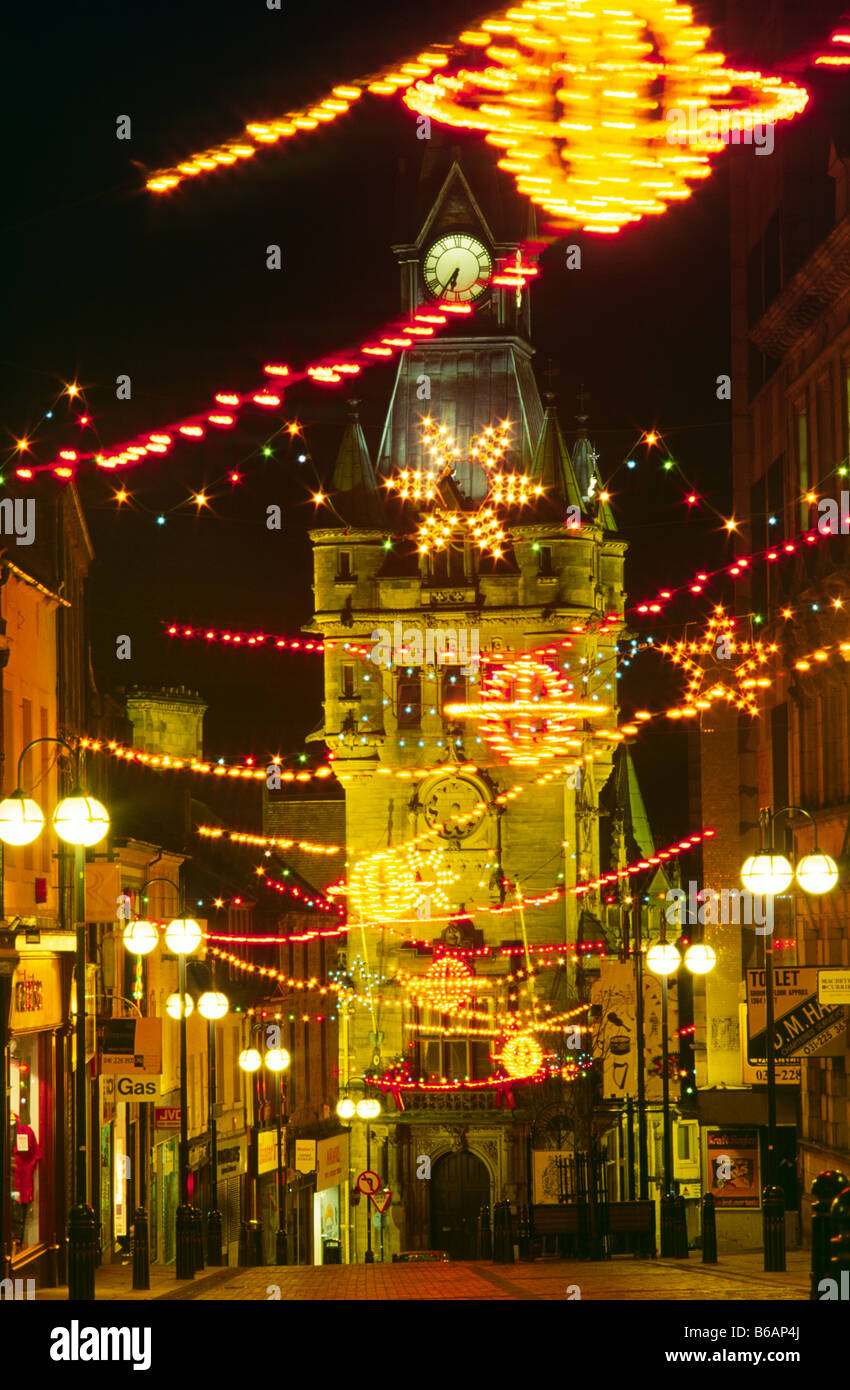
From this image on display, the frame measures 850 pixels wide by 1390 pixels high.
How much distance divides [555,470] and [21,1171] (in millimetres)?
63958

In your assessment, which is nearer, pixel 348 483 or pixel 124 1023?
pixel 124 1023

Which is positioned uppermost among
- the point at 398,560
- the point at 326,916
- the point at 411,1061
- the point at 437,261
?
the point at 437,261

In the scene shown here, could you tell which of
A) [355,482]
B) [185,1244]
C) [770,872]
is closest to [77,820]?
[770,872]

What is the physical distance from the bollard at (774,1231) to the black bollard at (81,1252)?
30.1 feet

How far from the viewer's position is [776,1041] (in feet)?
97.8

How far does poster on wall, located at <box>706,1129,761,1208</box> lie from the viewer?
36.2 m

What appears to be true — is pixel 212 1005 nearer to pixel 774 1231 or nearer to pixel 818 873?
pixel 774 1231

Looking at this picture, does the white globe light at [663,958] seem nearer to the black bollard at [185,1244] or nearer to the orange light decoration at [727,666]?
the orange light decoration at [727,666]

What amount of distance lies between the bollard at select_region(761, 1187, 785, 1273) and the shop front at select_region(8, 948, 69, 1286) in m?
9.58

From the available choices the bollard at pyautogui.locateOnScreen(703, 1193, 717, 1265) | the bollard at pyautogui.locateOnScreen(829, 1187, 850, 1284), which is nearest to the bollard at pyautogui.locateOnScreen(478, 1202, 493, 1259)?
the bollard at pyautogui.locateOnScreen(703, 1193, 717, 1265)

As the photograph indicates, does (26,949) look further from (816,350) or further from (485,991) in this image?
(485,991)

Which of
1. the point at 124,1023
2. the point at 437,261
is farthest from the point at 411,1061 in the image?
the point at 124,1023

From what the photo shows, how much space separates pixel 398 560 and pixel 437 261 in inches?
513

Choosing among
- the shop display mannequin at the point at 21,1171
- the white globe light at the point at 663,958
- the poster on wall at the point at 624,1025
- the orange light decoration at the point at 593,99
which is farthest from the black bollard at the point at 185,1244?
the orange light decoration at the point at 593,99
